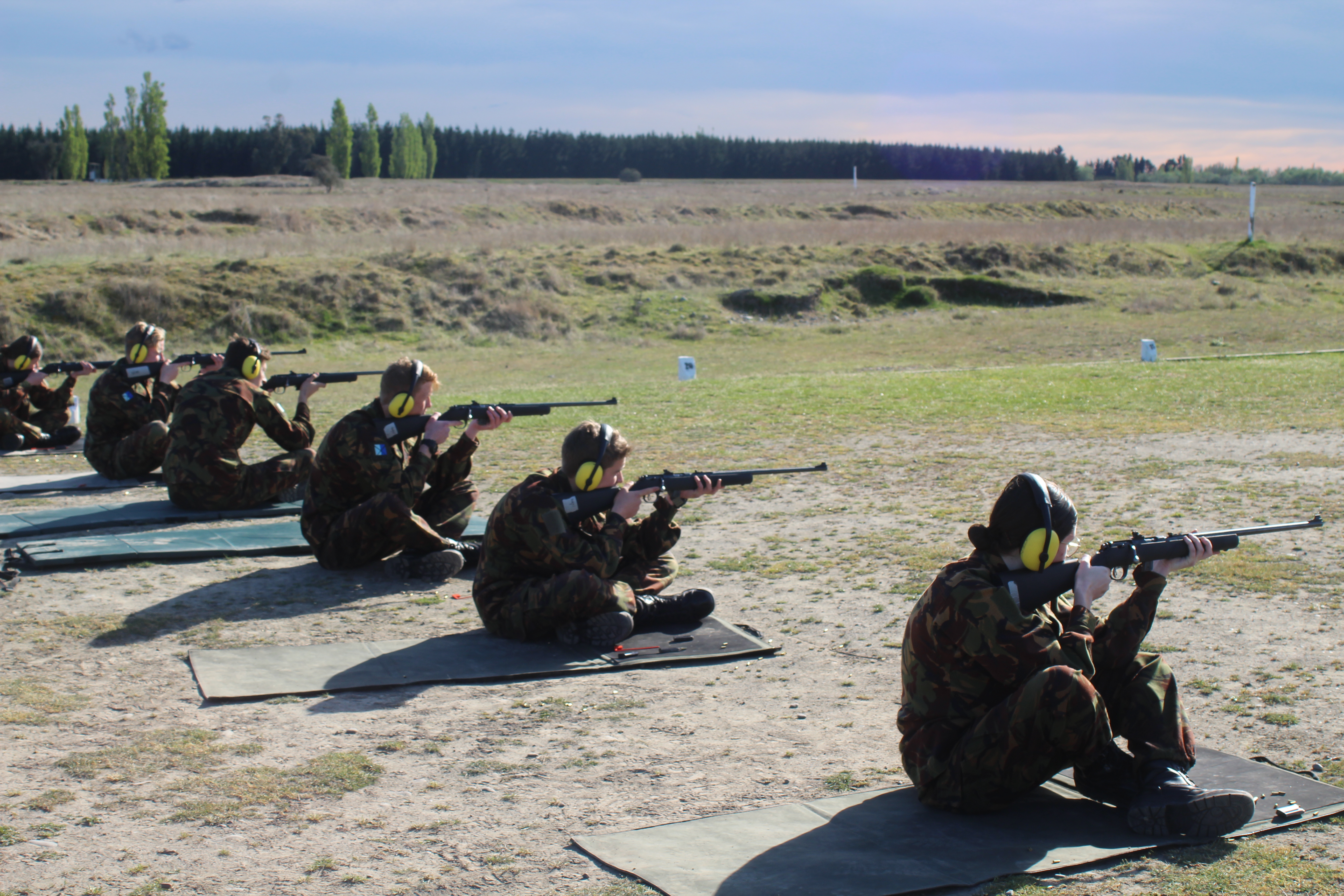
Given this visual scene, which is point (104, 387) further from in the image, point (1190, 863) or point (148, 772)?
point (1190, 863)

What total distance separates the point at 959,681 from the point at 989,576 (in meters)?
0.41

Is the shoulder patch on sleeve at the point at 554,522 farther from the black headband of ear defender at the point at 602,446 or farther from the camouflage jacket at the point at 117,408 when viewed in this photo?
the camouflage jacket at the point at 117,408

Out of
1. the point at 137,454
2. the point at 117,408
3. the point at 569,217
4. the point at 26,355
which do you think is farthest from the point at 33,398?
the point at 569,217

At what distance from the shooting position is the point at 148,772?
5082mm

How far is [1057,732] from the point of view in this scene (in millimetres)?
4230

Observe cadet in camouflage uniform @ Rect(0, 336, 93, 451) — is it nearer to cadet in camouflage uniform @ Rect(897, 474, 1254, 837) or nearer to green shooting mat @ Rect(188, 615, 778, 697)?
green shooting mat @ Rect(188, 615, 778, 697)

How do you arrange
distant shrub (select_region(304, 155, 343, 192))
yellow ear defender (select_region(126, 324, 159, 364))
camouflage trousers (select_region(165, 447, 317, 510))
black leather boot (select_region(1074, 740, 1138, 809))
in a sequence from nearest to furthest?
black leather boot (select_region(1074, 740, 1138, 809)) < camouflage trousers (select_region(165, 447, 317, 510)) < yellow ear defender (select_region(126, 324, 159, 364)) < distant shrub (select_region(304, 155, 343, 192))

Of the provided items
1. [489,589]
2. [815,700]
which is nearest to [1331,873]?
[815,700]

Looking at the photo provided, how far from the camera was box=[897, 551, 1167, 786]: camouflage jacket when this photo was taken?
4262 millimetres

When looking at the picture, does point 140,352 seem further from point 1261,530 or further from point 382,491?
point 1261,530

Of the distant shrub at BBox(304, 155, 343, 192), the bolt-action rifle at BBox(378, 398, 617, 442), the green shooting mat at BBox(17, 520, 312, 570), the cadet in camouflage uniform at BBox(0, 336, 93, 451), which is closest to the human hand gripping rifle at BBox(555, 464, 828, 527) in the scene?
the bolt-action rifle at BBox(378, 398, 617, 442)

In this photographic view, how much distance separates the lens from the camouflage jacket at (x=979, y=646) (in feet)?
14.0

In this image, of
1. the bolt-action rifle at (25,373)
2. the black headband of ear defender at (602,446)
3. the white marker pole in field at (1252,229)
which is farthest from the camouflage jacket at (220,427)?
the white marker pole in field at (1252,229)

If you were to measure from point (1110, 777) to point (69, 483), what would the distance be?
36.3ft
